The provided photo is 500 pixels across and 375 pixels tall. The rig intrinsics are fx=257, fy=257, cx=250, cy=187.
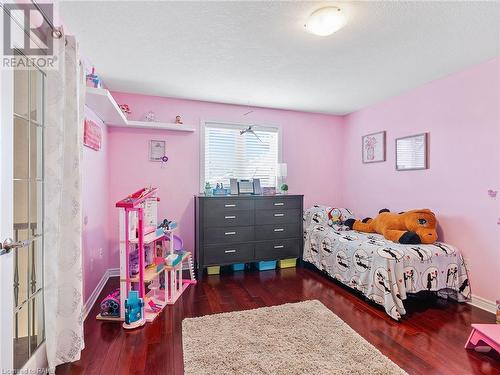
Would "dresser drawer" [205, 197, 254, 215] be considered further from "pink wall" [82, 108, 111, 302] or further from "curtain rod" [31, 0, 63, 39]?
"curtain rod" [31, 0, 63, 39]

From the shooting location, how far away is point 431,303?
2730mm

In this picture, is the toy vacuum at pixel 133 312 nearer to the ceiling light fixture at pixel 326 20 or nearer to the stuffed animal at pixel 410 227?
the ceiling light fixture at pixel 326 20

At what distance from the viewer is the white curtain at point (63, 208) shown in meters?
1.59

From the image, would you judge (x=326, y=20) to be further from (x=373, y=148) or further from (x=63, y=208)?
(x=373, y=148)

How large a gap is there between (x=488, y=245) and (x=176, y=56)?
3.57 metres

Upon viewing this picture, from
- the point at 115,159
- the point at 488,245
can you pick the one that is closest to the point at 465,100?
the point at 488,245

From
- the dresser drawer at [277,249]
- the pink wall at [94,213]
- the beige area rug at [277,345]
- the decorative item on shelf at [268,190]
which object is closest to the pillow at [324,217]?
the dresser drawer at [277,249]

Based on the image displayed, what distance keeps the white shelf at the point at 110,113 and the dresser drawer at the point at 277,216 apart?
1.56m

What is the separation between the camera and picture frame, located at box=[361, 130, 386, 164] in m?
3.75

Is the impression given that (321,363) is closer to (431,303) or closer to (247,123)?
→ (431,303)

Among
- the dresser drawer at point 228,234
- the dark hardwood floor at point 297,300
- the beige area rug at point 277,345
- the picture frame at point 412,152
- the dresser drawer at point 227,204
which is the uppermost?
the picture frame at point 412,152

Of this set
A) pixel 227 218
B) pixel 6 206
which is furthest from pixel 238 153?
pixel 6 206

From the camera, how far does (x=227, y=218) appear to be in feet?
11.3

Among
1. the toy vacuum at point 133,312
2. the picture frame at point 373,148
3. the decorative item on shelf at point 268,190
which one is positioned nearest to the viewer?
the toy vacuum at point 133,312
